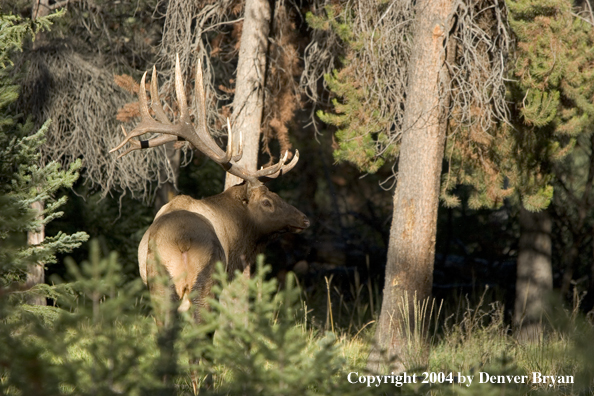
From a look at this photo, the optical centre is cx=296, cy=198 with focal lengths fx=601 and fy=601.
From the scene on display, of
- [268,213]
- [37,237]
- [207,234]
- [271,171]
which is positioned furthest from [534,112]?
[37,237]

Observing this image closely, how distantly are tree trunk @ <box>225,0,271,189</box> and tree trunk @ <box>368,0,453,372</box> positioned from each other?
214 cm

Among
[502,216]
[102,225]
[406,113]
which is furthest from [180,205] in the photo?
[502,216]

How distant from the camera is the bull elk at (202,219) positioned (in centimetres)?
513

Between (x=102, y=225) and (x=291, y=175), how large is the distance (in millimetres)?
4103

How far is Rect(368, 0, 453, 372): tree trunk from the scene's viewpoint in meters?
6.57

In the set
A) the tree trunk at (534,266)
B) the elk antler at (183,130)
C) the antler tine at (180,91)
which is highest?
the antler tine at (180,91)

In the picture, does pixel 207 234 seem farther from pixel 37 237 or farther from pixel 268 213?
pixel 37 237

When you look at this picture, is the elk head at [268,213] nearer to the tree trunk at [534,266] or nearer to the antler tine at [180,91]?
the antler tine at [180,91]

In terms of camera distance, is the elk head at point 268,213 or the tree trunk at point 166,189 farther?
the tree trunk at point 166,189

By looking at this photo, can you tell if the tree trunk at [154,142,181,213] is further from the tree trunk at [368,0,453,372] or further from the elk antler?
the tree trunk at [368,0,453,372]

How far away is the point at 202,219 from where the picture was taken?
565 cm

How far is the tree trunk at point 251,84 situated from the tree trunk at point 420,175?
84.4 inches

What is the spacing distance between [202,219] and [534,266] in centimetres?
650

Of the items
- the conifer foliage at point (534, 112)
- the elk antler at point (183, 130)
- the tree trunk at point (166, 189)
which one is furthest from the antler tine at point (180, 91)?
the tree trunk at point (166, 189)
